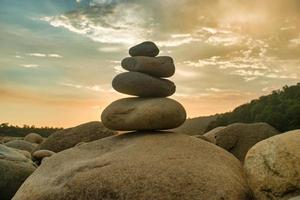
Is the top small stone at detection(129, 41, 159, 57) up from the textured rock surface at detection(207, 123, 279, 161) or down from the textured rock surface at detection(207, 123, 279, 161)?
up

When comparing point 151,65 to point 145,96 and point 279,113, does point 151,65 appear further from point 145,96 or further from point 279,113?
point 279,113

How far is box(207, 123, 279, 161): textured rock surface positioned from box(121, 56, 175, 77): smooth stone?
10.3 metres

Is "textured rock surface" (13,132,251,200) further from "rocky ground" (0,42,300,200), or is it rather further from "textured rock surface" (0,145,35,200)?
"textured rock surface" (0,145,35,200)

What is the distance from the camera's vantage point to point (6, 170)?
896 inches

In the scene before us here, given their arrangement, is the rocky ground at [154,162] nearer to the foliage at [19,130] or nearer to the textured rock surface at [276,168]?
the textured rock surface at [276,168]

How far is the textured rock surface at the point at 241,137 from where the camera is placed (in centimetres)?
2831

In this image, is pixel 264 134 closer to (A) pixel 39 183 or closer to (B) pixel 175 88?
(B) pixel 175 88

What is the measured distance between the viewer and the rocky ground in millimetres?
14320

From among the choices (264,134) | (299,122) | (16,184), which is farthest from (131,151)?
(299,122)

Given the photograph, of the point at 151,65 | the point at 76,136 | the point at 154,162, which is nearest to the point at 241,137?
the point at 151,65

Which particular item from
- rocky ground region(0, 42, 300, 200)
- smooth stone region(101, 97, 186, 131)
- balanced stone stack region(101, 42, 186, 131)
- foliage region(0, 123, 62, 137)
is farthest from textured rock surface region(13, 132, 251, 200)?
foliage region(0, 123, 62, 137)

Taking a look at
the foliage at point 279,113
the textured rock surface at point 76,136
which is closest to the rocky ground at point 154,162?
the foliage at point 279,113

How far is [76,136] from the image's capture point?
116ft

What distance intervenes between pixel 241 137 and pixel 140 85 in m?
11.6
